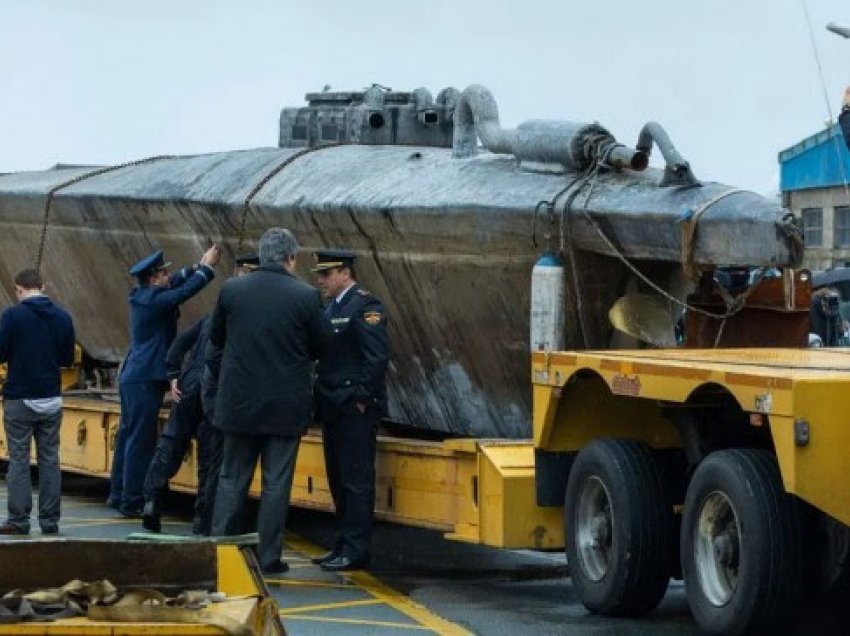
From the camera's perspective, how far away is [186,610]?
653 cm

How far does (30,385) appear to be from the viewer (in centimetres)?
1320

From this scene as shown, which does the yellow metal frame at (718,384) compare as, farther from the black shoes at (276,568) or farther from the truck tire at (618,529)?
the black shoes at (276,568)

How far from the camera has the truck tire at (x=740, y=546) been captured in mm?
8359

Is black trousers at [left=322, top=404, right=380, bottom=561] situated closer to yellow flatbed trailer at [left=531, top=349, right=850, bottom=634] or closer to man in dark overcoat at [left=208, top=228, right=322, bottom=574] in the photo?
man in dark overcoat at [left=208, top=228, right=322, bottom=574]

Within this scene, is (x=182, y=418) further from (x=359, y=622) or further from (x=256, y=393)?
(x=359, y=622)

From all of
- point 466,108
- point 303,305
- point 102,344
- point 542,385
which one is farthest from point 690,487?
point 102,344

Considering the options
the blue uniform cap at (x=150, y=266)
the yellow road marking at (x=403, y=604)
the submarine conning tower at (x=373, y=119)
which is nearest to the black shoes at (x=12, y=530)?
the yellow road marking at (x=403, y=604)

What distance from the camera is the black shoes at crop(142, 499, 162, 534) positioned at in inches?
533

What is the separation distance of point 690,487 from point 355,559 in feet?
10.8

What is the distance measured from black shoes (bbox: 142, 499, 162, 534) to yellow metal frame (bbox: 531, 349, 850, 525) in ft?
12.8

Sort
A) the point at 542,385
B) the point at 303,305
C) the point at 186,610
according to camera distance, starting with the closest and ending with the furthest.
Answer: the point at 186,610
the point at 542,385
the point at 303,305

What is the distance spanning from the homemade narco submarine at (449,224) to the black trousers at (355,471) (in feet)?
3.42

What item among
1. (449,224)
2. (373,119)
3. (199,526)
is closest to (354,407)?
(449,224)

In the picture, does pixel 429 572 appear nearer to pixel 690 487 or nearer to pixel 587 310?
pixel 587 310
